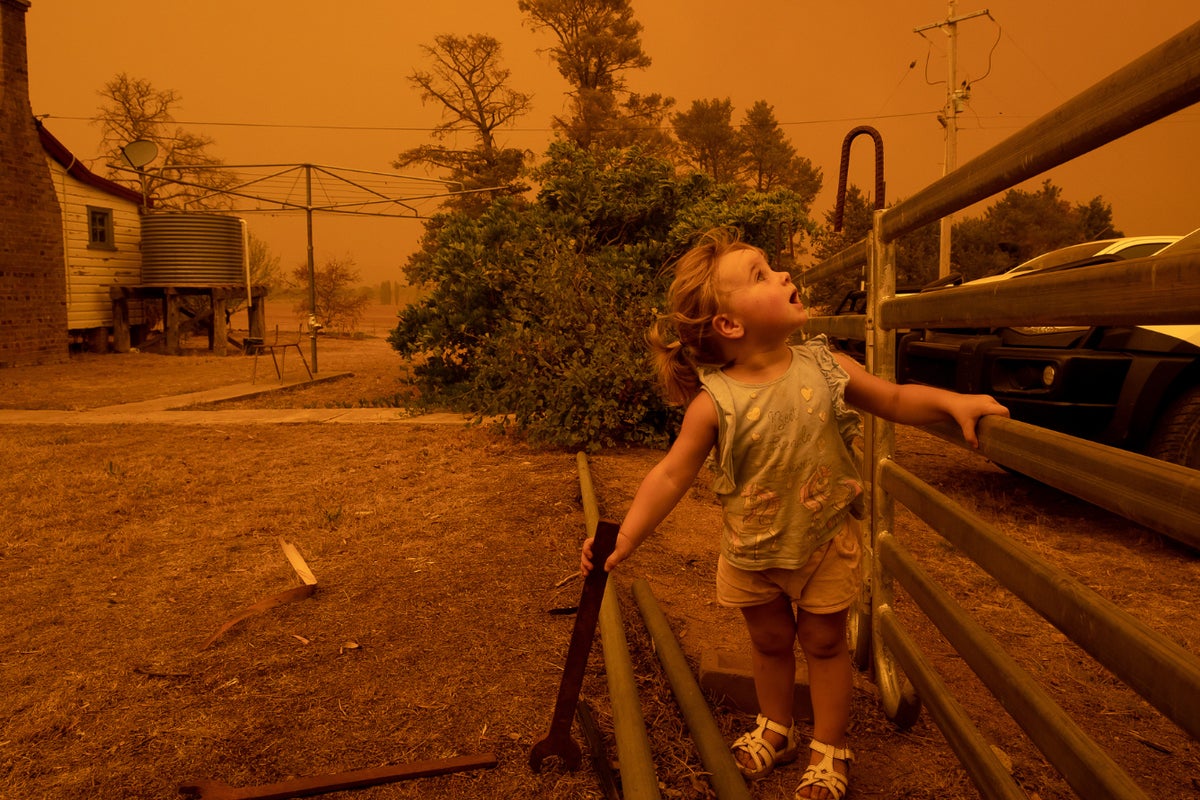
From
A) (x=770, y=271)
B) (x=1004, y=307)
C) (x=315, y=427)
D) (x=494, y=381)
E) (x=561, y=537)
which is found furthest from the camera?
(x=494, y=381)

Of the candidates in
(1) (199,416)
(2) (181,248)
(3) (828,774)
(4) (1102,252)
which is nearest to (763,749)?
(3) (828,774)

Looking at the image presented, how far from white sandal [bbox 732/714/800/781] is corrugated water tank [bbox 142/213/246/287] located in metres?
21.1

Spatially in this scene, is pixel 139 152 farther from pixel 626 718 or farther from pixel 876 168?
pixel 626 718

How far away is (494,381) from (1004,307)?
8.17 metres

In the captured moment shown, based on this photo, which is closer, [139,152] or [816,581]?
[816,581]

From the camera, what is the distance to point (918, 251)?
37.3m

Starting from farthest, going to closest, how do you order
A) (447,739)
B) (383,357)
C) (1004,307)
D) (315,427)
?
(383,357)
(315,427)
(447,739)
(1004,307)

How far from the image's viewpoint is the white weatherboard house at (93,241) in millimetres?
18391

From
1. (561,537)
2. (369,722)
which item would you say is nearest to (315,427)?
(561,537)

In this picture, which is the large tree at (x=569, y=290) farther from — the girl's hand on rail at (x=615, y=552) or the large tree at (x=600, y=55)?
the large tree at (x=600, y=55)

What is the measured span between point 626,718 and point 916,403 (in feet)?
3.42

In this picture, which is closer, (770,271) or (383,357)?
(770,271)

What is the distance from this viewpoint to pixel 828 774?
218cm

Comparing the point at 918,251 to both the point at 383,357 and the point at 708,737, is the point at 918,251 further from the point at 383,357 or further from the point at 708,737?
the point at 708,737
